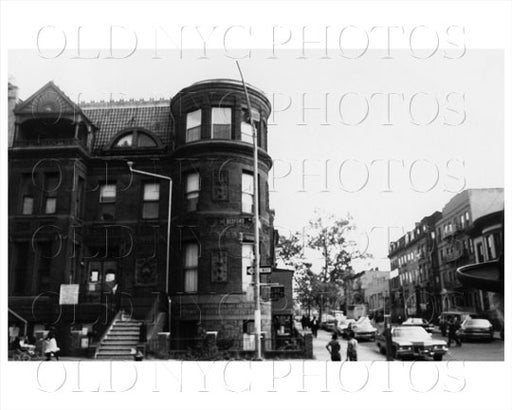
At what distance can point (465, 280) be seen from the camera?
14.6 metres

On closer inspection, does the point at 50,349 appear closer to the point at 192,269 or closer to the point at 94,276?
the point at 94,276

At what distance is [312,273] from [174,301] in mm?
6024

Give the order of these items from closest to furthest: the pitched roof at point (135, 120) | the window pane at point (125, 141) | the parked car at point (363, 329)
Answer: the parked car at point (363, 329) < the window pane at point (125, 141) < the pitched roof at point (135, 120)

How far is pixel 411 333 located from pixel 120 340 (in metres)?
9.86

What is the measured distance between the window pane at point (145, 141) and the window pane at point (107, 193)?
90.2 inches

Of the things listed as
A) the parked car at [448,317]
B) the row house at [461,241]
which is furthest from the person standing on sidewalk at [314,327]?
the row house at [461,241]

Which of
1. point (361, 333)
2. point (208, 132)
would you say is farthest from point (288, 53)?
point (361, 333)

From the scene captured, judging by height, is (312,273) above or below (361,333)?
above

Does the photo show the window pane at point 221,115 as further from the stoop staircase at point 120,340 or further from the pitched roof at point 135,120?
the stoop staircase at point 120,340

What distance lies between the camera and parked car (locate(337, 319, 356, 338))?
1653 cm

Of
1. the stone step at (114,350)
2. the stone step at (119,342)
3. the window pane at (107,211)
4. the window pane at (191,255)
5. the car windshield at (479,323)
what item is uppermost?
the window pane at (107,211)

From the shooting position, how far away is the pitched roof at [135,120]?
22.7m
